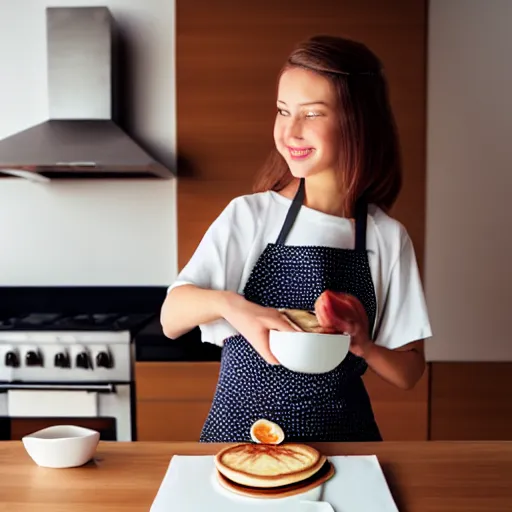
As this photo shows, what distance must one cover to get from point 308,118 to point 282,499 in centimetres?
57

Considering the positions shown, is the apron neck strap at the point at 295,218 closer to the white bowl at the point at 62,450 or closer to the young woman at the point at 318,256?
the young woman at the point at 318,256

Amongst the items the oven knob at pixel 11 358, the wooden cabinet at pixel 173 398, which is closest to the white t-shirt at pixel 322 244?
the wooden cabinet at pixel 173 398

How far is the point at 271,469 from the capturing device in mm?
799

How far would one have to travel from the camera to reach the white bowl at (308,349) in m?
0.77

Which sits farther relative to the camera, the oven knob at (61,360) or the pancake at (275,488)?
the oven knob at (61,360)

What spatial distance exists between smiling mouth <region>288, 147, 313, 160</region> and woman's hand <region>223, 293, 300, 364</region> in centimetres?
27

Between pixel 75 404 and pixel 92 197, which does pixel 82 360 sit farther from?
pixel 92 197

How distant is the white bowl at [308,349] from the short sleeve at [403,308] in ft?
0.98

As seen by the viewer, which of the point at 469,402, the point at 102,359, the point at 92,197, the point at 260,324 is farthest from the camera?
the point at 92,197

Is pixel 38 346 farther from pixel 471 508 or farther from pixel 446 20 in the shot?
pixel 446 20

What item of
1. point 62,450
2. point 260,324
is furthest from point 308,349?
point 62,450

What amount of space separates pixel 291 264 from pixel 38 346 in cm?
128

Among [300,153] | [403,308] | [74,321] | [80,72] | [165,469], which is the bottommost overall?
[74,321]

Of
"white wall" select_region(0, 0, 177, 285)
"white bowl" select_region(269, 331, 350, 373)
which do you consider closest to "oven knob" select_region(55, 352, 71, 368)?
"white wall" select_region(0, 0, 177, 285)
